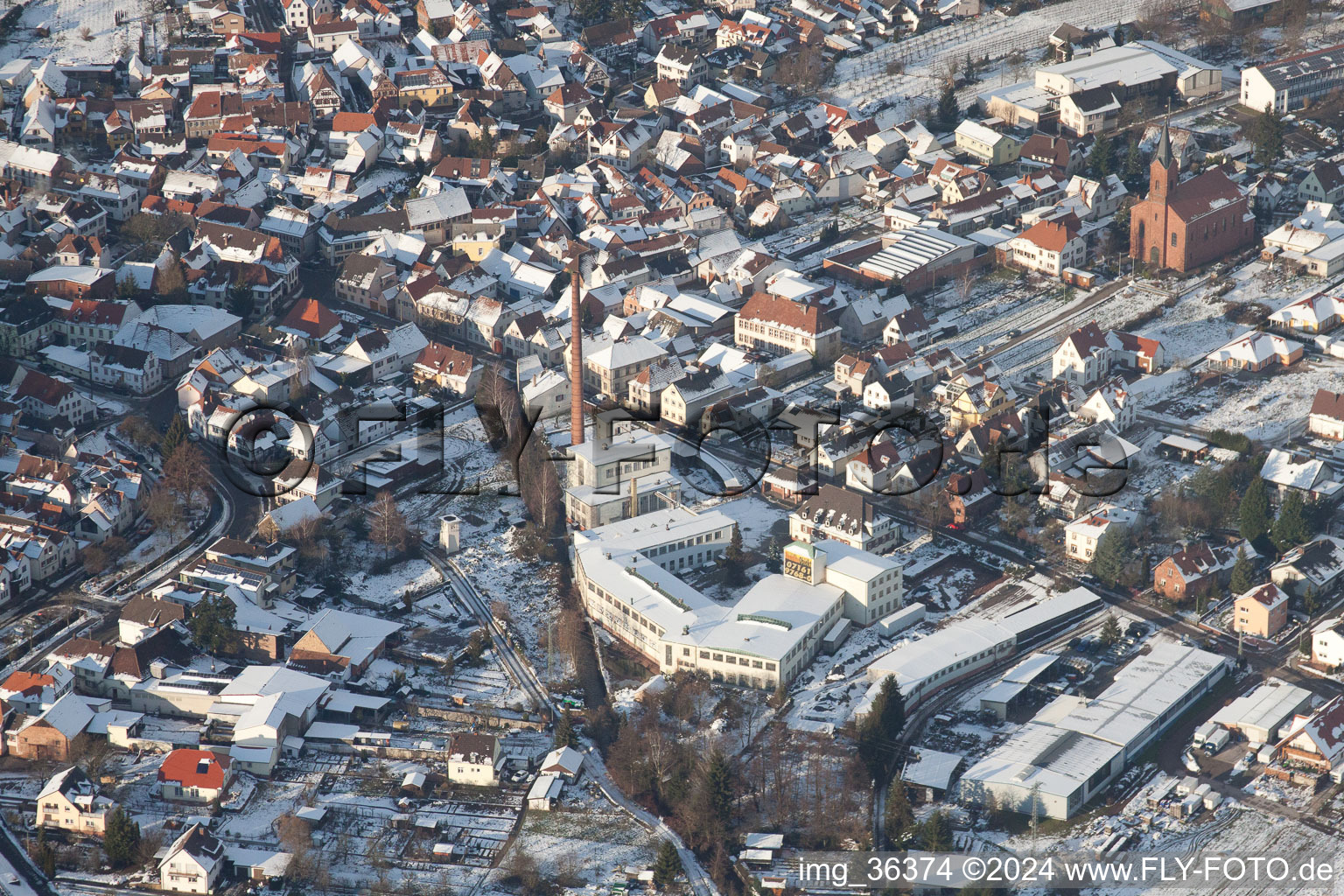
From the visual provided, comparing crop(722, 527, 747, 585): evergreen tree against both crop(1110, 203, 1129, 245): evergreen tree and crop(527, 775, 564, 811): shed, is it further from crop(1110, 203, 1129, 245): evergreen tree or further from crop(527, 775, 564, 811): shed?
crop(1110, 203, 1129, 245): evergreen tree

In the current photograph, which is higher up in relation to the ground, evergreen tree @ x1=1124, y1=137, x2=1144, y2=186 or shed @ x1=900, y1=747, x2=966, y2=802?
evergreen tree @ x1=1124, y1=137, x2=1144, y2=186

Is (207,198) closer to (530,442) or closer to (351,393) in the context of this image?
(351,393)

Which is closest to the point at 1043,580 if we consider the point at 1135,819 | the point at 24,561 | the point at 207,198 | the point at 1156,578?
the point at 1156,578

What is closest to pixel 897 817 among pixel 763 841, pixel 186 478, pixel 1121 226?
pixel 763 841

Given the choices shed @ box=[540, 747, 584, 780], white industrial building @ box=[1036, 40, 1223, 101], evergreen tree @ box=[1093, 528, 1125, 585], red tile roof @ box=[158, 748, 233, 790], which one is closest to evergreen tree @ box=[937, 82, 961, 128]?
white industrial building @ box=[1036, 40, 1223, 101]

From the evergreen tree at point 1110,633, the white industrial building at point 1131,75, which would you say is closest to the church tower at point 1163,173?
the white industrial building at point 1131,75

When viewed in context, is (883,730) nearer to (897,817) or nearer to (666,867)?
(897,817)
